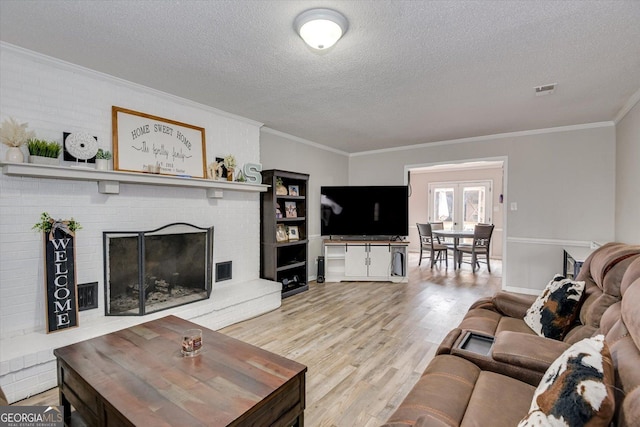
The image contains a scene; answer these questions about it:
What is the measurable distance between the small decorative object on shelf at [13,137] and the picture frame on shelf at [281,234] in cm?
281

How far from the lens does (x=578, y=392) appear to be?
2.78ft

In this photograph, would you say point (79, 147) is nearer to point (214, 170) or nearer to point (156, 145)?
point (156, 145)

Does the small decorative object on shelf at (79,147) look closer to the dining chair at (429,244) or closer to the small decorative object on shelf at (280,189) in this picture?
the small decorative object on shelf at (280,189)

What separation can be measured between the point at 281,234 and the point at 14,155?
9.73 ft

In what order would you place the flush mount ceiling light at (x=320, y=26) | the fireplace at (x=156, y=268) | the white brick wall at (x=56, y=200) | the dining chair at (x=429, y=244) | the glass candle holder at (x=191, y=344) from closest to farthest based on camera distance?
1. the glass candle holder at (x=191, y=344)
2. the flush mount ceiling light at (x=320, y=26)
3. the white brick wall at (x=56, y=200)
4. the fireplace at (x=156, y=268)
5. the dining chair at (x=429, y=244)

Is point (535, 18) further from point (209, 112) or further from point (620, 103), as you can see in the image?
point (209, 112)

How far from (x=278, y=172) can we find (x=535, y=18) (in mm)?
3111

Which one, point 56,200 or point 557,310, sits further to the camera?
point 56,200

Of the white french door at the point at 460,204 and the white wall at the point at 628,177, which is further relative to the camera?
the white french door at the point at 460,204

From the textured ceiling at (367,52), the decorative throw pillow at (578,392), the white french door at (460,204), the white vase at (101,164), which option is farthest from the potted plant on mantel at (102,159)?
the white french door at (460,204)

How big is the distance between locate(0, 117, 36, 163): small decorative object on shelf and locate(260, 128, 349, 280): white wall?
2652 mm

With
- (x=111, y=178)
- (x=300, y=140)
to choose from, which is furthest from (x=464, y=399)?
(x=300, y=140)

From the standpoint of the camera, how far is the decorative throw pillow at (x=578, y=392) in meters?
0.79

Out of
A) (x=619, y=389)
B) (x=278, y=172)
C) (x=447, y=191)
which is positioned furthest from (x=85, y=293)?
(x=447, y=191)
